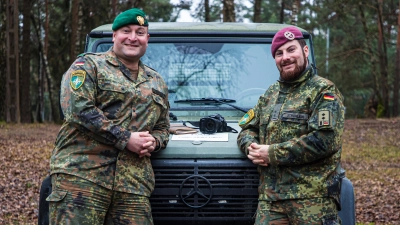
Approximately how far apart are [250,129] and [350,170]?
8734mm

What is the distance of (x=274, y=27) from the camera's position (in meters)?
5.36

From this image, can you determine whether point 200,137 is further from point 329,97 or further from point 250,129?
point 329,97

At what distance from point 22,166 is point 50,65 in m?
21.5

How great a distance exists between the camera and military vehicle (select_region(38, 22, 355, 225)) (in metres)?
4.09

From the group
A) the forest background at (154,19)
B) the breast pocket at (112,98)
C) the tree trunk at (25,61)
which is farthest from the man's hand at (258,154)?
the tree trunk at (25,61)

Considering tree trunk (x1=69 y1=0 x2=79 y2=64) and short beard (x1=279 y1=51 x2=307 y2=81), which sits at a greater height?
tree trunk (x1=69 y1=0 x2=79 y2=64)

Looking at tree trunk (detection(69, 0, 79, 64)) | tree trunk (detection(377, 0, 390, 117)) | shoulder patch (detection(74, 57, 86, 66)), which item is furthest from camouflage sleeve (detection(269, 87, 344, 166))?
tree trunk (detection(377, 0, 390, 117))

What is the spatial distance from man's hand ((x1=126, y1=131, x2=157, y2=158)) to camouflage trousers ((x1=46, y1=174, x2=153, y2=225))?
275 mm

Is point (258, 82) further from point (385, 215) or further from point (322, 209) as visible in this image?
point (385, 215)

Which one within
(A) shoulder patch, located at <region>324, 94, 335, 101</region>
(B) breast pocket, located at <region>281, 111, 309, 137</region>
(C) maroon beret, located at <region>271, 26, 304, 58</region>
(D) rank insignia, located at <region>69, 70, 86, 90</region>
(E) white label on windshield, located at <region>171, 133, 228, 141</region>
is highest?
(C) maroon beret, located at <region>271, 26, 304, 58</region>

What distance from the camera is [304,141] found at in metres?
3.74

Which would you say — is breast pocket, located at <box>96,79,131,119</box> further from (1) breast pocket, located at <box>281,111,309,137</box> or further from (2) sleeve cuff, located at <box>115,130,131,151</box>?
(1) breast pocket, located at <box>281,111,309,137</box>

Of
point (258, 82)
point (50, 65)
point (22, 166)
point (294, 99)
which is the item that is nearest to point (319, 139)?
point (294, 99)

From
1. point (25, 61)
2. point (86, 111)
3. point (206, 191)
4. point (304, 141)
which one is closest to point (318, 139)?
point (304, 141)
